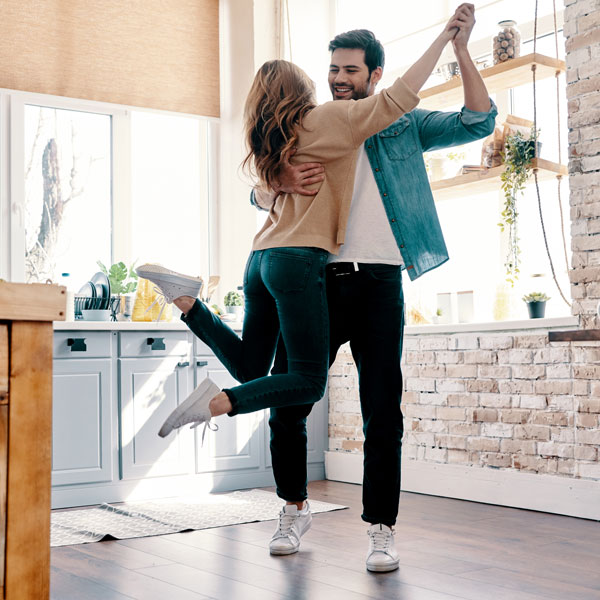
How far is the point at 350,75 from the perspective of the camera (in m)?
2.26

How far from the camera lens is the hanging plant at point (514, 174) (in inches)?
135

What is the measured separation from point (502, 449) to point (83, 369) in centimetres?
176

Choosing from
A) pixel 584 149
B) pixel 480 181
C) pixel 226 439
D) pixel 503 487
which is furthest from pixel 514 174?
pixel 226 439

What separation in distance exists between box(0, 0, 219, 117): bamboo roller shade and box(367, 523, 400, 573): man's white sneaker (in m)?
3.23

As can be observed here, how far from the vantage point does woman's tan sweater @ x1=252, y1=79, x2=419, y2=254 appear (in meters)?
2.10

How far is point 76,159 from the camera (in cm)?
467

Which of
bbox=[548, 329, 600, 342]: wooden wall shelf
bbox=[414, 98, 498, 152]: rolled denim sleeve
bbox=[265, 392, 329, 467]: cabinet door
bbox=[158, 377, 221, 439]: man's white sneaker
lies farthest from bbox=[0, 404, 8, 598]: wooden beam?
bbox=[265, 392, 329, 467]: cabinet door

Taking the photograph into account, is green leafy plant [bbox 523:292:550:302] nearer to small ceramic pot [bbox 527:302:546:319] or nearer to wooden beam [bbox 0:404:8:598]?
small ceramic pot [bbox 527:302:546:319]

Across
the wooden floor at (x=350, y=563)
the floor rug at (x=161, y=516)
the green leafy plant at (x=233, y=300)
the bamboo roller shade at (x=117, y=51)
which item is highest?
the bamboo roller shade at (x=117, y=51)

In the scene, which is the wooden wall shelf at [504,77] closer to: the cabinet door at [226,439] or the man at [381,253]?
the man at [381,253]

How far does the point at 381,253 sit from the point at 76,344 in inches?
71.3

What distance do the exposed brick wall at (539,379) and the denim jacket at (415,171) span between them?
3.15ft

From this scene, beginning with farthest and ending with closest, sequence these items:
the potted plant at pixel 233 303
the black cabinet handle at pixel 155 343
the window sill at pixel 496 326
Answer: the potted plant at pixel 233 303 < the black cabinet handle at pixel 155 343 < the window sill at pixel 496 326

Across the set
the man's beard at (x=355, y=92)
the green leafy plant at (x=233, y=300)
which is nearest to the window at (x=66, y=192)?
the green leafy plant at (x=233, y=300)
